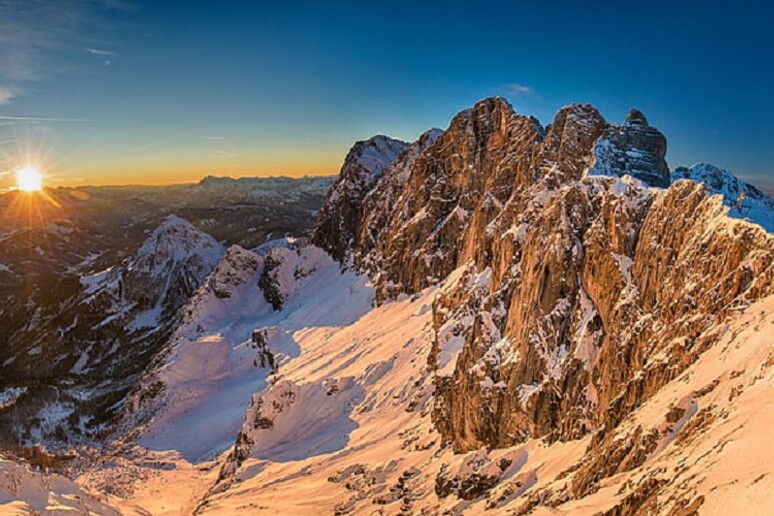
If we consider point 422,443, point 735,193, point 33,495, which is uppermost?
point 735,193

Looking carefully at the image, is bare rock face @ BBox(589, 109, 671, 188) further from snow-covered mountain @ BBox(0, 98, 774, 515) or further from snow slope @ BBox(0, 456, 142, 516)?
snow slope @ BBox(0, 456, 142, 516)

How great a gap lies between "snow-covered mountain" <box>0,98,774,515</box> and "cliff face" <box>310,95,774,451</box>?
0.26 m

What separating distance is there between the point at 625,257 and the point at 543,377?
17.3 metres

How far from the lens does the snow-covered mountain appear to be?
3247cm

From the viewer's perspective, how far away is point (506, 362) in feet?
215

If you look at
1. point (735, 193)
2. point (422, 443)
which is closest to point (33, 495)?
point (422, 443)

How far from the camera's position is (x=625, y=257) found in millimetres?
51594

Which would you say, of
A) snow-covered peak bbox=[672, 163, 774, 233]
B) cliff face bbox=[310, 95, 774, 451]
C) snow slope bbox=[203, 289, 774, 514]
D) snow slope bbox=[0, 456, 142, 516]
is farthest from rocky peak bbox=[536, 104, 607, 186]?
snow slope bbox=[0, 456, 142, 516]

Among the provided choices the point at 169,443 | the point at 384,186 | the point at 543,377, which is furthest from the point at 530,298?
the point at 384,186

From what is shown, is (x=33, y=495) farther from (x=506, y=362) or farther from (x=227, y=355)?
(x=227, y=355)

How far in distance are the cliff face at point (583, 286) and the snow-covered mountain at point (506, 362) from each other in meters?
0.26

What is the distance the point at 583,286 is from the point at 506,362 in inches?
576

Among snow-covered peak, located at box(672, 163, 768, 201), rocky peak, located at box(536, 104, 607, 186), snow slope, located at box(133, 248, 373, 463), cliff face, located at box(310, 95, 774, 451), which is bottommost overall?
snow slope, located at box(133, 248, 373, 463)

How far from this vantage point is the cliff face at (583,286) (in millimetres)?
38531
